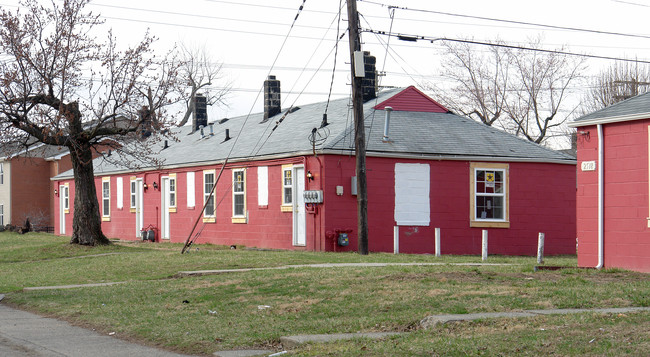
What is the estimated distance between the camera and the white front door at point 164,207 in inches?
1363

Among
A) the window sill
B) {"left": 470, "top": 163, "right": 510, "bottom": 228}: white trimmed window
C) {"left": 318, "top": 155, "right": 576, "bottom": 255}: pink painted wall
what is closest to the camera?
{"left": 318, "top": 155, "right": 576, "bottom": 255}: pink painted wall

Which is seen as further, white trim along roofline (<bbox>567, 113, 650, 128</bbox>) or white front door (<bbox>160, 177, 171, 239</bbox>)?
white front door (<bbox>160, 177, 171, 239</bbox>)

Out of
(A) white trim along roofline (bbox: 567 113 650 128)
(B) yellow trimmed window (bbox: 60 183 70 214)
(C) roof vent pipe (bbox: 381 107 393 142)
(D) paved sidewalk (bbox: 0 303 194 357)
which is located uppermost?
(C) roof vent pipe (bbox: 381 107 393 142)

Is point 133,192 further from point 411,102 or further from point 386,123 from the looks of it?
point 386,123

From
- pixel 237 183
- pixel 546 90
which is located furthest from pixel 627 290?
pixel 546 90

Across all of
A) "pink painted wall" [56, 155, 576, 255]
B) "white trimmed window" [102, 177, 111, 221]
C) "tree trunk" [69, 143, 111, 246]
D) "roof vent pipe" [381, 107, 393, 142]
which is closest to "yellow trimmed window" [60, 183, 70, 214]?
"white trimmed window" [102, 177, 111, 221]

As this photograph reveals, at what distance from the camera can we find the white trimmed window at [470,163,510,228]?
27391mm

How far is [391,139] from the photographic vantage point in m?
26.8

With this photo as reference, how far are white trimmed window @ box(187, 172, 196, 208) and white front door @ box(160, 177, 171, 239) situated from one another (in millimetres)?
2259

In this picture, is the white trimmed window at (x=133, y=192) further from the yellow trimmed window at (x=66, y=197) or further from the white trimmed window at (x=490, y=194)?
the white trimmed window at (x=490, y=194)

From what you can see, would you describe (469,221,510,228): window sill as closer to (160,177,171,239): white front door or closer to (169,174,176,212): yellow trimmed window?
(169,174,176,212): yellow trimmed window

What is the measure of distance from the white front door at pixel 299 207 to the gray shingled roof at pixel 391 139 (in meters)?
0.74

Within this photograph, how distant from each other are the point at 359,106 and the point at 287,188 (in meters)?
5.83

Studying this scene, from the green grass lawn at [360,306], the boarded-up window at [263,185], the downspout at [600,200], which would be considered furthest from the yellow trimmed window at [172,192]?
the downspout at [600,200]
